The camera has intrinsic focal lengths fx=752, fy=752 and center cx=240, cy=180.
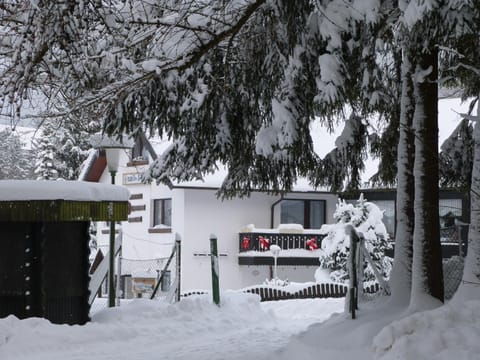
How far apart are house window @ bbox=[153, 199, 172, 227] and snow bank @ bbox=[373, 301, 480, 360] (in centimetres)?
2373

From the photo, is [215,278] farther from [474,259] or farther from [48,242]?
[474,259]

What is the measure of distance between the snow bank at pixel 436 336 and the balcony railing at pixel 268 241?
2207 cm

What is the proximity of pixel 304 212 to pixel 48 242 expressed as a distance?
2172 cm

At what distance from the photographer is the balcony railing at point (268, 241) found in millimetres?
28625

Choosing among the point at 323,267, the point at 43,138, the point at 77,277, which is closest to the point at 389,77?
the point at 77,277

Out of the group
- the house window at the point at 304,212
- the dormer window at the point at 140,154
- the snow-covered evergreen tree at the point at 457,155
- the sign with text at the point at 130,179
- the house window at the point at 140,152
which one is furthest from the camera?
the sign with text at the point at 130,179

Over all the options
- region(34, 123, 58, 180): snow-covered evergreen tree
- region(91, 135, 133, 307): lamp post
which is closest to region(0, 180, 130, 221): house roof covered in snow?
region(91, 135, 133, 307): lamp post

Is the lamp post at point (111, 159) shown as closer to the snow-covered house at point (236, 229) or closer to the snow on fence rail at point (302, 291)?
the snow on fence rail at point (302, 291)

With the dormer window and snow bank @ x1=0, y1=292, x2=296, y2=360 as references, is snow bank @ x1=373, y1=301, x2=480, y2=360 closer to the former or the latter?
snow bank @ x1=0, y1=292, x2=296, y2=360

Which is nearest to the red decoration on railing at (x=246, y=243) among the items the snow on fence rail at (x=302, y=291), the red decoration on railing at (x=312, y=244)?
the red decoration on railing at (x=312, y=244)

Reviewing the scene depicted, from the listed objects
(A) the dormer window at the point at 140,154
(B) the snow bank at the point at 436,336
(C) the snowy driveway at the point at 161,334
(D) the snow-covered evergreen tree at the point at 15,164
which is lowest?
(C) the snowy driveway at the point at 161,334

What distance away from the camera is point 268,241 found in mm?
28703

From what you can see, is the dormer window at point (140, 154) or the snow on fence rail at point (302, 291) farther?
the dormer window at point (140, 154)

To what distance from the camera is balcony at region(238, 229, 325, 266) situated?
28609 mm
